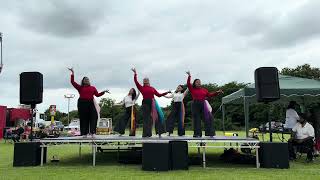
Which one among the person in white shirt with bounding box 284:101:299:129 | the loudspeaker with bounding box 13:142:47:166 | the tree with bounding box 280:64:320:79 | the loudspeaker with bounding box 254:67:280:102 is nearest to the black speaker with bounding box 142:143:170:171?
the loudspeaker with bounding box 254:67:280:102

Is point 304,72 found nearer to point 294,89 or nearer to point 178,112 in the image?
point 294,89

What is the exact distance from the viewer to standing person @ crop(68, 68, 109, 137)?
10016 mm

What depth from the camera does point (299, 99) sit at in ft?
A: 43.5

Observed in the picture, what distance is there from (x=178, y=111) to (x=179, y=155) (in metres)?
2.91

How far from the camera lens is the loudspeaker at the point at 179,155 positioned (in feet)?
28.0

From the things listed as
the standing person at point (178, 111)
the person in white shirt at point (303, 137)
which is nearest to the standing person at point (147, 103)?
the standing person at point (178, 111)

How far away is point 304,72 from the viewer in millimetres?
49906

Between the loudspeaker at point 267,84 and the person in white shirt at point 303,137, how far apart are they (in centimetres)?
187

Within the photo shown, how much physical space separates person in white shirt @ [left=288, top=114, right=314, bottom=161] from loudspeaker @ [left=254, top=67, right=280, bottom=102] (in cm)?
187

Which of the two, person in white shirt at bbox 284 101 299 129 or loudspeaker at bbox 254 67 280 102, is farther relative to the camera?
person in white shirt at bbox 284 101 299 129

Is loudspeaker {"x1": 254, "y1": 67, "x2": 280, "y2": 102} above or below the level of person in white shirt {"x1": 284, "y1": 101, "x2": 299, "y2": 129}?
above

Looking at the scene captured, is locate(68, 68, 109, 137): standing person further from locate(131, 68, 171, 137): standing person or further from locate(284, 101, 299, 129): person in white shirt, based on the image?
locate(284, 101, 299, 129): person in white shirt

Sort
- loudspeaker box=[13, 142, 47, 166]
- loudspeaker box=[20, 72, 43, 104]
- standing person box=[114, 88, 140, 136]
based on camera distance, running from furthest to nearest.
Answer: standing person box=[114, 88, 140, 136]
loudspeaker box=[20, 72, 43, 104]
loudspeaker box=[13, 142, 47, 166]

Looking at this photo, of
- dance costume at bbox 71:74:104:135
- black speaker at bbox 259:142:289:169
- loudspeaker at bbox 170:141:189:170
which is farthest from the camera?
dance costume at bbox 71:74:104:135
